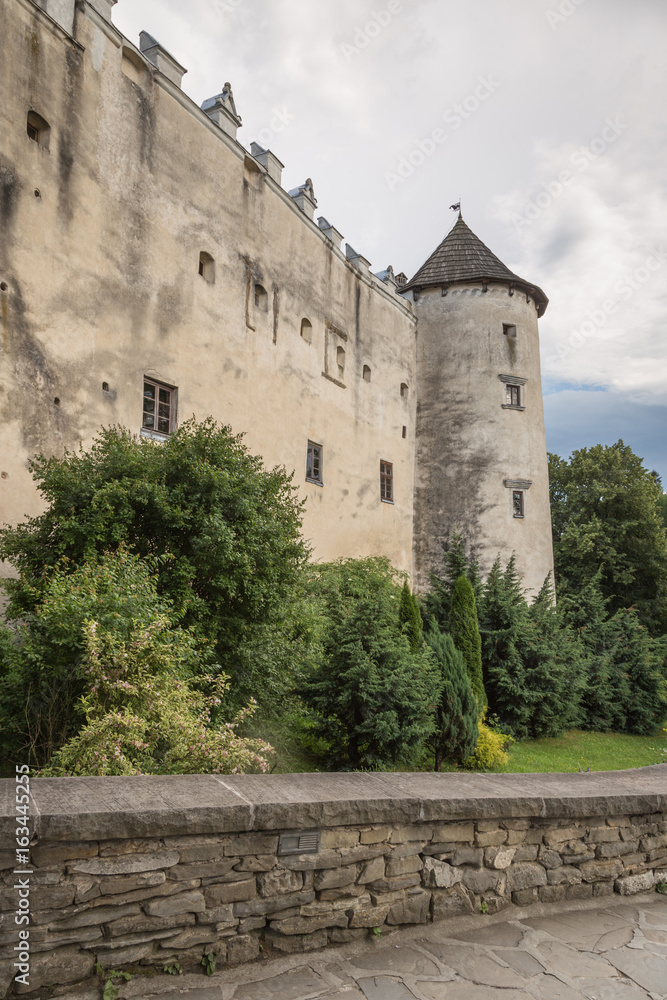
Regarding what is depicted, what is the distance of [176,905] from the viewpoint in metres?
3.19

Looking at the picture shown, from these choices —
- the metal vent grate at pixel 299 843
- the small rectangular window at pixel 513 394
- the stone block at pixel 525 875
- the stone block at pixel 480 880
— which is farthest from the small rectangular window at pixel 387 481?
the metal vent grate at pixel 299 843

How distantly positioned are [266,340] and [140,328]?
14.1 ft

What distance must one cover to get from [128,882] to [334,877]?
3.55 ft

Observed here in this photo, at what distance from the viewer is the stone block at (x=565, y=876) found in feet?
14.7

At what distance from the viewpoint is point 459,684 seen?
997 centimetres

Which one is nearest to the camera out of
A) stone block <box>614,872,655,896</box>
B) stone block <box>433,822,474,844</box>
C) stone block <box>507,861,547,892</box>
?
stone block <box>433,822,474,844</box>

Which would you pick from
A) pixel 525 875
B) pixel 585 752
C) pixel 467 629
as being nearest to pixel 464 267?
pixel 467 629

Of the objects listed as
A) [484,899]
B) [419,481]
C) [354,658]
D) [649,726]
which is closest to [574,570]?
[419,481]

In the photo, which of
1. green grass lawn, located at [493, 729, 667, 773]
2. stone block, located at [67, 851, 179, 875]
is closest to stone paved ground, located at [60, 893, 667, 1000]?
stone block, located at [67, 851, 179, 875]

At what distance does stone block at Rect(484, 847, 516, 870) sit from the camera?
420 cm

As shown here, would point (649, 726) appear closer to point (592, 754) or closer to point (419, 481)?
point (592, 754)

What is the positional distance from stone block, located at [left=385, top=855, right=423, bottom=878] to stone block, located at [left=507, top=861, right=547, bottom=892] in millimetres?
730

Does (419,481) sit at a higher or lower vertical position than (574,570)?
higher

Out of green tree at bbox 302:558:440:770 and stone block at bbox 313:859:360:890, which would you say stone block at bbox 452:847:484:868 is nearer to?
stone block at bbox 313:859:360:890
